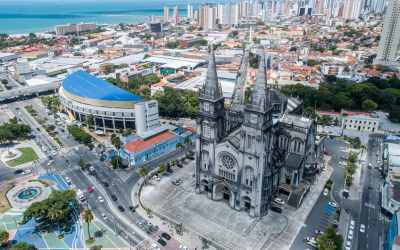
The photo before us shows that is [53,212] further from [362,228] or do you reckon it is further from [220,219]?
[362,228]


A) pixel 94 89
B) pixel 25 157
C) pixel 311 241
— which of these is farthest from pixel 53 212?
pixel 94 89

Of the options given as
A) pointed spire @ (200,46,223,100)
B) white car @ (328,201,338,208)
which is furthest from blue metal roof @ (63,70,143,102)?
white car @ (328,201,338,208)

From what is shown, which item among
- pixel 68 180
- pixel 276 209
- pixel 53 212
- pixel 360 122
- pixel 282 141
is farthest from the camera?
pixel 360 122

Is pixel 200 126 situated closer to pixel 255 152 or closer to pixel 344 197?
pixel 255 152

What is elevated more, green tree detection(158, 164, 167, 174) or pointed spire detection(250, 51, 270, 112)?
pointed spire detection(250, 51, 270, 112)

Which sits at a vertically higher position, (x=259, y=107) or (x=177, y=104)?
(x=259, y=107)

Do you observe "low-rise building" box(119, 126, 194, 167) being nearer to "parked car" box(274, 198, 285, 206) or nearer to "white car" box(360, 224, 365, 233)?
"parked car" box(274, 198, 285, 206)
